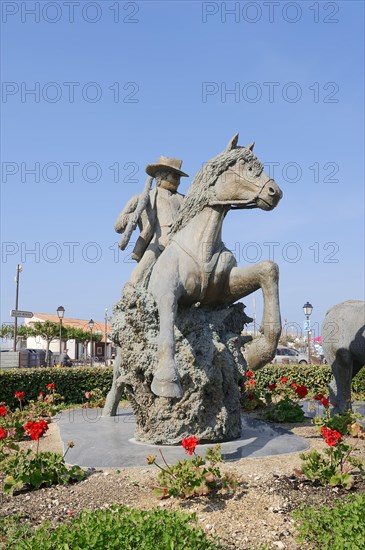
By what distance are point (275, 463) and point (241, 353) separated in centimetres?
142

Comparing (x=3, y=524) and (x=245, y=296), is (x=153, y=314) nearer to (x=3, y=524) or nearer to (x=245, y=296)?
(x=245, y=296)

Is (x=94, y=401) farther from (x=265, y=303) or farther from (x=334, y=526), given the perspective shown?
(x=334, y=526)

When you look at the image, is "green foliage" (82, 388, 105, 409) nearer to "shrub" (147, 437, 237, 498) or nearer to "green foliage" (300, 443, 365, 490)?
"shrub" (147, 437, 237, 498)

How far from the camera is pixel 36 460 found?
4.88 meters

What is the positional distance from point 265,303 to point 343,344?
8.09 ft

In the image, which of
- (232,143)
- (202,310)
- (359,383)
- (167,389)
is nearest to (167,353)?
(167,389)

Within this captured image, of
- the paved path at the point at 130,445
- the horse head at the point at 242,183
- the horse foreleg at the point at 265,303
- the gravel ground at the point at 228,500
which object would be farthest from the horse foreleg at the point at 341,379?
the horse head at the point at 242,183

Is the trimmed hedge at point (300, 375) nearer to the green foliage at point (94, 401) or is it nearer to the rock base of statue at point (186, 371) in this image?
the green foliage at point (94, 401)

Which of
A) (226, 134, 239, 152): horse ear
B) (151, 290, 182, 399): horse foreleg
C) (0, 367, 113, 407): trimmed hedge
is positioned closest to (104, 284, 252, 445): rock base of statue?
(151, 290, 182, 399): horse foreleg

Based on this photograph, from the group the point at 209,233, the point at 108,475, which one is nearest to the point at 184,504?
the point at 108,475

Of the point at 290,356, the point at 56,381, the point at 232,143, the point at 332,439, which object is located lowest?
the point at 290,356

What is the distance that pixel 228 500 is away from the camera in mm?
4156

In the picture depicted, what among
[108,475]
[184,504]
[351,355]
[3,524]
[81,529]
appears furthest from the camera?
[351,355]

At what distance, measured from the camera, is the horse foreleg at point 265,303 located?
538 centimetres
